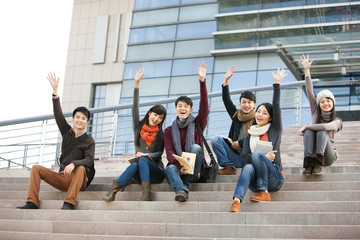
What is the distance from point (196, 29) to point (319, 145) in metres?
15.5

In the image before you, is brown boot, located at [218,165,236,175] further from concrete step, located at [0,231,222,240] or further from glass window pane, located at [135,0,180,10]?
glass window pane, located at [135,0,180,10]

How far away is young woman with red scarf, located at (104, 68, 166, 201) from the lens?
5617 mm

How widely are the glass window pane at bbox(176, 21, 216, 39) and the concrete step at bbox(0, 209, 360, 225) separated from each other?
15657 millimetres

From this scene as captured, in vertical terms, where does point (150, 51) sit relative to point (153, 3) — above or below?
below

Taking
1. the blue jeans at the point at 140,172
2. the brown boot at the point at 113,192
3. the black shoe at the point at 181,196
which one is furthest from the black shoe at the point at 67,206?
the black shoe at the point at 181,196

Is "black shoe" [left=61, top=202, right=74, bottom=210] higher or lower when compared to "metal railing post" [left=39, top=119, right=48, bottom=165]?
lower

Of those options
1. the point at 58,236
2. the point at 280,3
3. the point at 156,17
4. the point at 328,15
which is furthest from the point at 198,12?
the point at 58,236

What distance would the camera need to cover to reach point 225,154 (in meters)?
6.19

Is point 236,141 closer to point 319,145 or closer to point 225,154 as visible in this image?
point 225,154

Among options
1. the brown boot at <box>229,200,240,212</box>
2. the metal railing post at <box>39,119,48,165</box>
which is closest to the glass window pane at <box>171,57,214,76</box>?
the metal railing post at <box>39,119,48,165</box>

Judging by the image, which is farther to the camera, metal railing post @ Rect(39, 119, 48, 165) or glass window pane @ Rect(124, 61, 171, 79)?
glass window pane @ Rect(124, 61, 171, 79)

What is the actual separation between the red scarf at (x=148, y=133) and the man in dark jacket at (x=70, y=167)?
61cm

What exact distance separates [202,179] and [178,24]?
15.7 m

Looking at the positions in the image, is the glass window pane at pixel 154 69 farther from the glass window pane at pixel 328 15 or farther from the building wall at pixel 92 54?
the glass window pane at pixel 328 15
